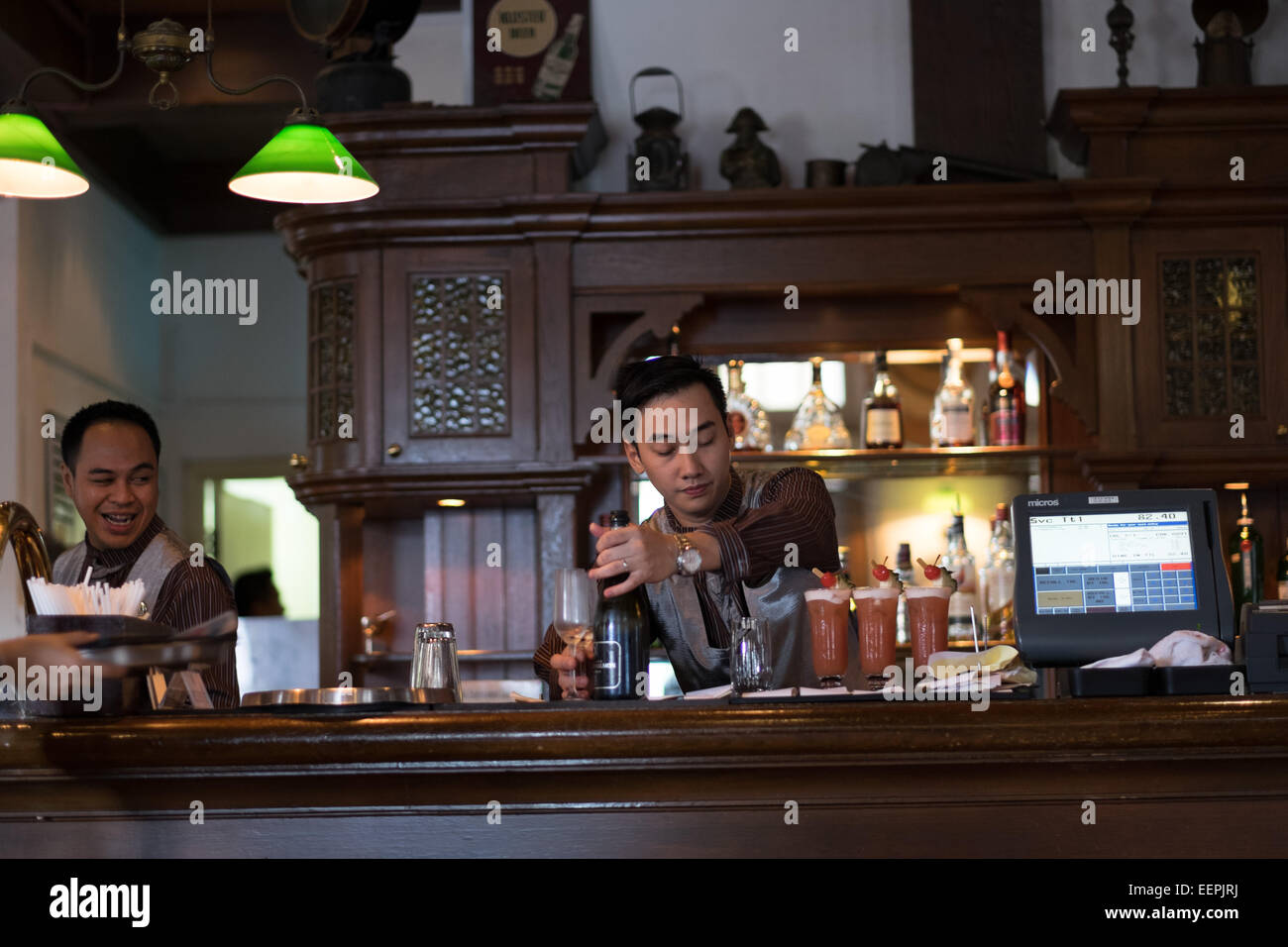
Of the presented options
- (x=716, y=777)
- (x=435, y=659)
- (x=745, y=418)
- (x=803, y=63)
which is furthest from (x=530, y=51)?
(x=716, y=777)

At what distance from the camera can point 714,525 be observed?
217cm

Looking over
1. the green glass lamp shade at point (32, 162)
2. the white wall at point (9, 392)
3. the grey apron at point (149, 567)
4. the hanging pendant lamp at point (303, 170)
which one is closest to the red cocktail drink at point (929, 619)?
the grey apron at point (149, 567)

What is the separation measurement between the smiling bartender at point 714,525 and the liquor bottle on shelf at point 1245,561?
1.89 m

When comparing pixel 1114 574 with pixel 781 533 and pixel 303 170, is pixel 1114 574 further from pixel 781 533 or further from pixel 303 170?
pixel 303 170

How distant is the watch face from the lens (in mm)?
1975

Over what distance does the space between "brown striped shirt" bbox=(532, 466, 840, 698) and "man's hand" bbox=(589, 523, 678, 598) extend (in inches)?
8.6

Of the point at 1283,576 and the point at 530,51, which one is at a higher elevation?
the point at 530,51

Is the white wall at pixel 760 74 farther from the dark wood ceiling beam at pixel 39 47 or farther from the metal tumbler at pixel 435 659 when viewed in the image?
the metal tumbler at pixel 435 659

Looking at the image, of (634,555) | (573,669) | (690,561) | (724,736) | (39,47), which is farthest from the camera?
(39,47)

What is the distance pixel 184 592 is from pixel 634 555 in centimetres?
95

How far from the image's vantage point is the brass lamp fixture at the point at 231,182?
257 cm

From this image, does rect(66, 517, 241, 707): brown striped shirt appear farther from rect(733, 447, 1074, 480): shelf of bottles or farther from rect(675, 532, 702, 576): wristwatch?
rect(733, 447, 1074, 480): shelf of bottles
